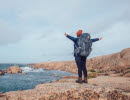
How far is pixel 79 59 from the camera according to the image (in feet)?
28.7

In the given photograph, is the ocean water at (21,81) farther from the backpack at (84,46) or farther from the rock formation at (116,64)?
the backpack at (84,46)

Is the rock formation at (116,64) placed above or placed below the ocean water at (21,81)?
above

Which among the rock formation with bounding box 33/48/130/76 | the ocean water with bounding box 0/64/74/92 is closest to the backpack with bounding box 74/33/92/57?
the rock formation with bounding box 33/48/130/76

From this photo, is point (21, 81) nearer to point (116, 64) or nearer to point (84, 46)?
point (116, 64)

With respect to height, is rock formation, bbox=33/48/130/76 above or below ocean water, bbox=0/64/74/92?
above

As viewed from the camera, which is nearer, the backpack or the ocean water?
the backpack

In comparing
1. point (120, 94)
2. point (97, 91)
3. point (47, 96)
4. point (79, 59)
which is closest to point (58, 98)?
point (47, 96)

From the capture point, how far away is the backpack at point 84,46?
848cm

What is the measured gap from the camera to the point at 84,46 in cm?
848

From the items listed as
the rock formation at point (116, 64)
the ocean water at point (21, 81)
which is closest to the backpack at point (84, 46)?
the rock formation at point (116, 64)

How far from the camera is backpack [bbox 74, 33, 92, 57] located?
848 centimetres

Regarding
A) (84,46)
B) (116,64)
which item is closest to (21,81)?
(116,64)

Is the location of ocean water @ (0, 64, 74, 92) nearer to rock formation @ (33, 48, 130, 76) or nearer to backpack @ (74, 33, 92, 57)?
rock formation @ (33, 48, 130, 76)

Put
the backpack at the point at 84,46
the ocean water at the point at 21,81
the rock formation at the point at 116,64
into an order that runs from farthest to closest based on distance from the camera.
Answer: the rock formation at the point at 116,64, the ocean water at the point at 21,81, the backpack at the point at 84,46
